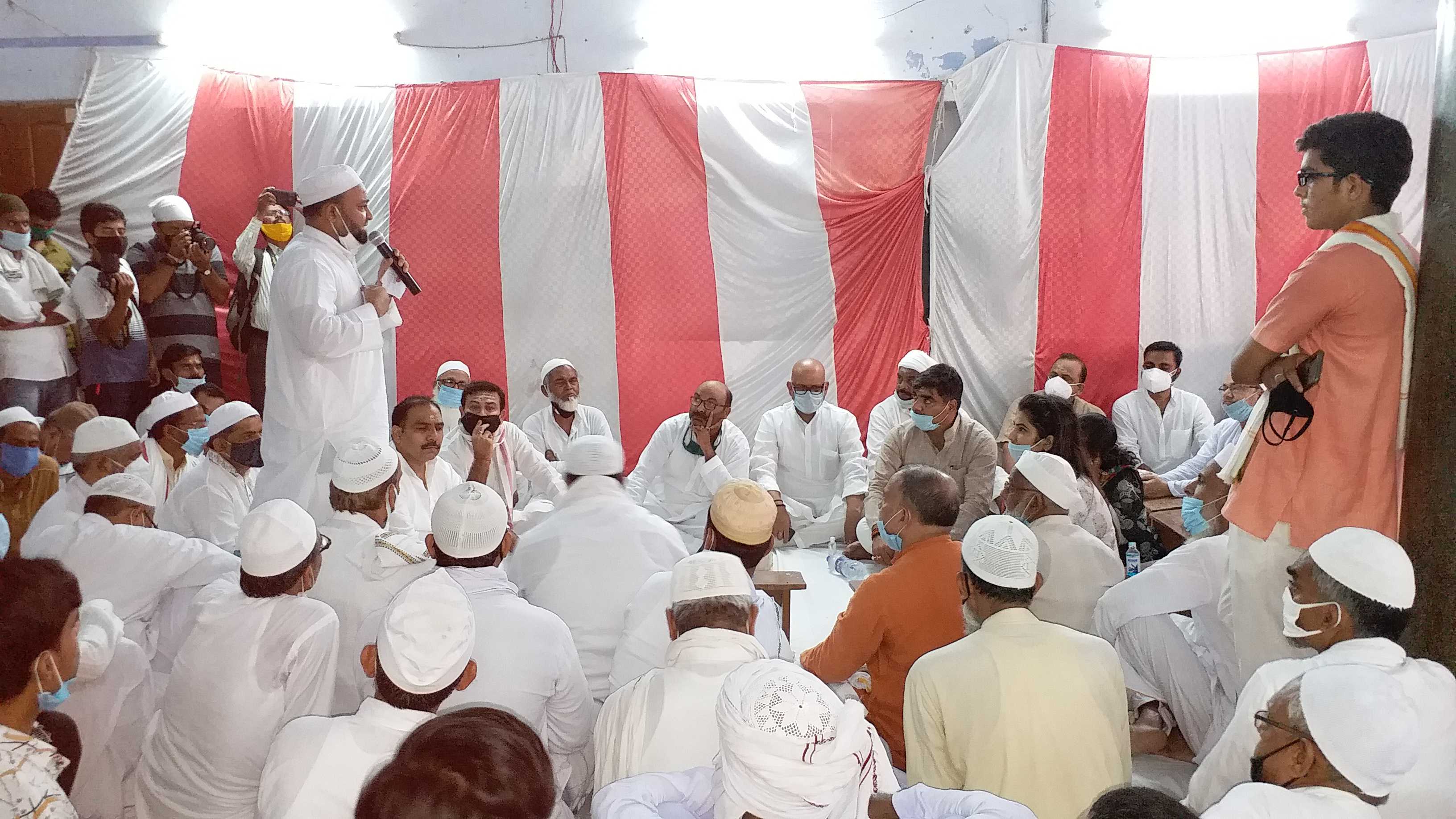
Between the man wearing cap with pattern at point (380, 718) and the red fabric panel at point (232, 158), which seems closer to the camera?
the man wearing cap with pattern at point (380, 718)

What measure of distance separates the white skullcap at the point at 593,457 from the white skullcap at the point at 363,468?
560 mm

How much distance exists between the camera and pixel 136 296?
497cm

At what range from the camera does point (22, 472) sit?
355 cm

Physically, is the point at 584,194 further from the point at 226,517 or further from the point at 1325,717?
the point at 1325,717

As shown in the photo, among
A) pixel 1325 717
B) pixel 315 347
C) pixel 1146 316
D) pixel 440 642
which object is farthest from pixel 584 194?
pixel 1325 717

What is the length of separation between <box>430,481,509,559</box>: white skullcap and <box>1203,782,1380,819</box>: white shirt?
1516 mm

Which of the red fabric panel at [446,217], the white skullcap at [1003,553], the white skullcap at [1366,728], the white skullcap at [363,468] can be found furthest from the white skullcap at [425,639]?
the red fabric panel at [446,217]

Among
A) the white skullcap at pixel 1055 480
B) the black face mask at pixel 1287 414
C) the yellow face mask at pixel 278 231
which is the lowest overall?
the white skullcap at pixel 1055 480

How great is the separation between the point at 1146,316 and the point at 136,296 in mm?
5182

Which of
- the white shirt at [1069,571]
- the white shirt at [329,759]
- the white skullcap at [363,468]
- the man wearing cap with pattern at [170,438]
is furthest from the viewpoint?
the man wearing cap with pattern at [170,438]

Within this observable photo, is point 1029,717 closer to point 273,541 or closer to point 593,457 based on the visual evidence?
point 273,541

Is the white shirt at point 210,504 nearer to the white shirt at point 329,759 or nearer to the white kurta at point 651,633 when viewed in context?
the white kurta at point 651,633

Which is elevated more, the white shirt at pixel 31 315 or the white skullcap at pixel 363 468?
the white shirt at pixel 31 315

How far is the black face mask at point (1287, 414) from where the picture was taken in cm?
215
